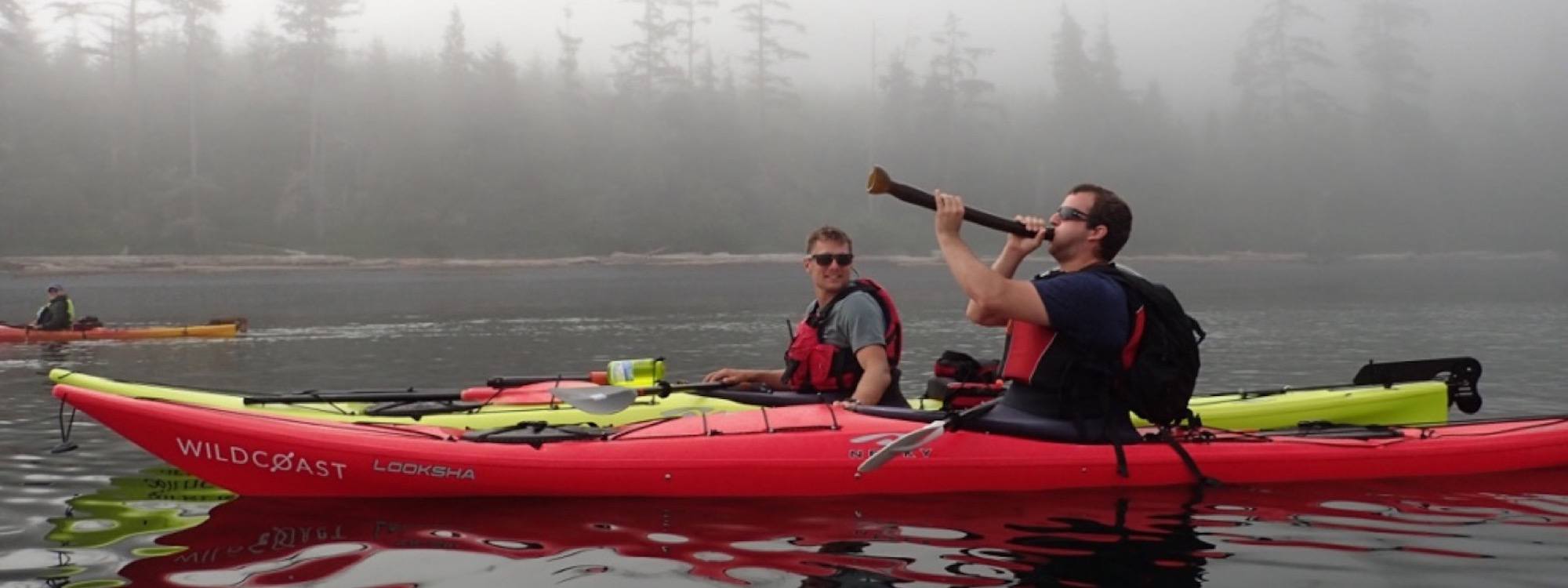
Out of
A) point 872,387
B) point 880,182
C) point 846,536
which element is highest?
point 880,182

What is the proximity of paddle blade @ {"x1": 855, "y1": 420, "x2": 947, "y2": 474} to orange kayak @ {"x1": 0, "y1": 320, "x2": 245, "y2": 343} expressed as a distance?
1801cm

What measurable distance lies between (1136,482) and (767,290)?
34520mm

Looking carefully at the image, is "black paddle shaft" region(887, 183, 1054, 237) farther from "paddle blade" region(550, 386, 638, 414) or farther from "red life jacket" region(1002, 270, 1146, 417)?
"paddle blade" region(550, 386, 638, 414)

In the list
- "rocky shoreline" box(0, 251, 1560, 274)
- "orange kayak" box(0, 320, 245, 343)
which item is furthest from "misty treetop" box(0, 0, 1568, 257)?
"orange kayak" box(0, 320, 245, 343)

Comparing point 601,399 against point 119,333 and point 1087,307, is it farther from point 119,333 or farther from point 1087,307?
point 119,333

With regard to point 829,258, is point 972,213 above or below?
above

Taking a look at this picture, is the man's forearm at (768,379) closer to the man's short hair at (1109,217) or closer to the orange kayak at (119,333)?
the man's short hair at (1109,217)

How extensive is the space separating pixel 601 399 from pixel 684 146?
222ft

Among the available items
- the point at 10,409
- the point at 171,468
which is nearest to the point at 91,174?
the point at 10,409

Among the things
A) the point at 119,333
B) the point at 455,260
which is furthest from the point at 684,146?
the point at 119,333

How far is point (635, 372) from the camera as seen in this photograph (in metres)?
9.47

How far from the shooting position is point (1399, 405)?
9133 mm

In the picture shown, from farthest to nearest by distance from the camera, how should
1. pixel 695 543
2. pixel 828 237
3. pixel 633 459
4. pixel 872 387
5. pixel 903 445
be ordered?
1. pixel 828 237
2. pixel 872 387
3. pixel 633 459
4. pixel 903 445
5. pixel 695 543

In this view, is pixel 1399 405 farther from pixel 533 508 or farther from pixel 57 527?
pixel 57 527
